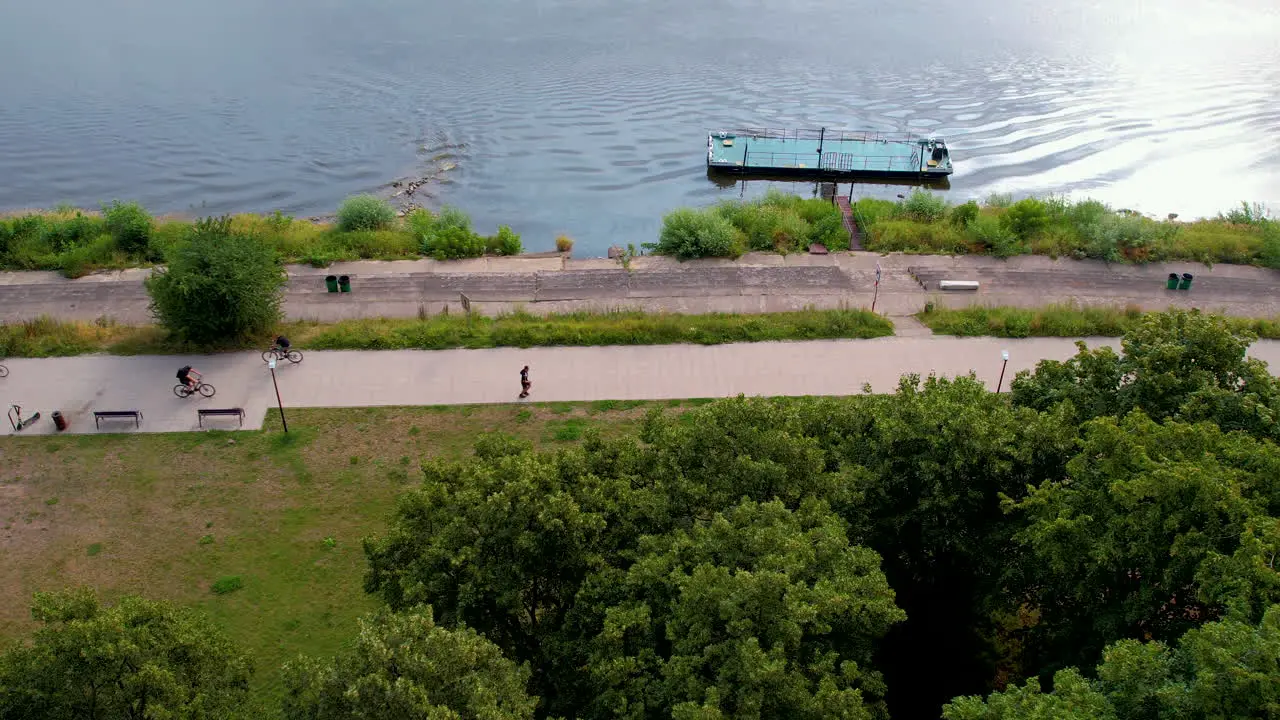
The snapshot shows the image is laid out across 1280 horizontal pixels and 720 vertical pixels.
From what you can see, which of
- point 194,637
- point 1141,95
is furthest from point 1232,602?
point 1141,95

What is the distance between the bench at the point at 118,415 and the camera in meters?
24.7

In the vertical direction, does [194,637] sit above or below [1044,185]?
below

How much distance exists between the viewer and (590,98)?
57250mm

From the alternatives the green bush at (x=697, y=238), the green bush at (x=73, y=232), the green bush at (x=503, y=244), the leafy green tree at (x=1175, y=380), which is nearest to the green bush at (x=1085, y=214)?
the green bush at (x=697, y=238)

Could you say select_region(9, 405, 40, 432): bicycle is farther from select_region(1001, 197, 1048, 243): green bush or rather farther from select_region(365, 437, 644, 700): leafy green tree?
select_region(1001, 197, 1048, 243): green bush

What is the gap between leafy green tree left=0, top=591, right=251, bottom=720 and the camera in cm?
1265

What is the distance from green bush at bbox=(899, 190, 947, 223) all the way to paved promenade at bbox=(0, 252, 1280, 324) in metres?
4.30

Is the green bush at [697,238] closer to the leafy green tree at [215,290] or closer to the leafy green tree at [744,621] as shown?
the leafy green tree at [215,290]

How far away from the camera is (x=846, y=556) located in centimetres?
1398

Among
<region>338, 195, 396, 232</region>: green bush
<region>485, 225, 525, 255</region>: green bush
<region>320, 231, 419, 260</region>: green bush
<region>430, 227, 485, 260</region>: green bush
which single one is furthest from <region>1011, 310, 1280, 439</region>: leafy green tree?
<region>338, 195, 396, 232</region>: green bush

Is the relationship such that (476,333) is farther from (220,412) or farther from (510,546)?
(510,546)

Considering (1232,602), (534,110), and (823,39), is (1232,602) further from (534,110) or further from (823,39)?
(823,39)

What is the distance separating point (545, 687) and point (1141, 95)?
59.9m

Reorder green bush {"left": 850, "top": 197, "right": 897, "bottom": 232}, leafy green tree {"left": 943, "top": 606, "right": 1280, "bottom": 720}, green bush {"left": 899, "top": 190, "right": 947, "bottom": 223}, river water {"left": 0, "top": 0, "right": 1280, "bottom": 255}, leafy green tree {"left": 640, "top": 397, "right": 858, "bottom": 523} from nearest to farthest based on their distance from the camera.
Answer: leafy green tree {"left": 943, "top": 606, "right": 1280, "bottom": 720}, leafy green tree {"left": 640, "top": 397, "right": 858, "bottom": 523}, green bush {"left": 850, "top": 197, "right": 897, "bottom": 232}, green bush {"left": 899, "top": 190, "right": 947, "bottom": 223}, river water {"left": 0, "top": 0, "right": 1280, "bottom": 255}
